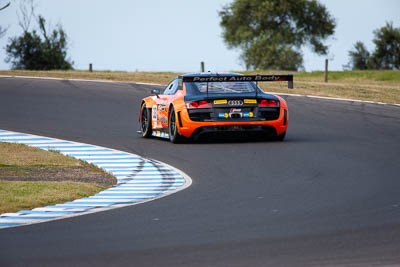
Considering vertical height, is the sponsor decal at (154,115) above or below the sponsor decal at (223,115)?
below

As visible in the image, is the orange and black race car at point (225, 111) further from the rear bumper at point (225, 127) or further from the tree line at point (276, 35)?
the tree line at point (276, 35)

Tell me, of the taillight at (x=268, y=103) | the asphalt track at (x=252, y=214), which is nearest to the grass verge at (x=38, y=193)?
the asphalt track at (x=252, y=214)

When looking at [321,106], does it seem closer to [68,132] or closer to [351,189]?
[68,132]

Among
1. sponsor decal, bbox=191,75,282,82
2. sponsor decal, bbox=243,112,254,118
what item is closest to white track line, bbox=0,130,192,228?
sponsor decal, bbox=191,75,282,82

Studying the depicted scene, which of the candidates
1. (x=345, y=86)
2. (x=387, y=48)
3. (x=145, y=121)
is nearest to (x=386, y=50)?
(x=387, y=48)

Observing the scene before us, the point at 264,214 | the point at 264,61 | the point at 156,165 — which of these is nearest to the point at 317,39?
the point at 264,61

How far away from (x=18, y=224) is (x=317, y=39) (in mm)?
68743

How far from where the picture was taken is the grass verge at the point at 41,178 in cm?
948

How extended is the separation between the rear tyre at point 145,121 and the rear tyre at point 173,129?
1231mm

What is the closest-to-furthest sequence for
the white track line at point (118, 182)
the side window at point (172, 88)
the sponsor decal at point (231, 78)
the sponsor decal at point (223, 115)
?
the white track line at point (118, 182)
the sponsor decal at point (231, 78)
the sponsor decal at point (223, 115)
the side window at point (172, 88)

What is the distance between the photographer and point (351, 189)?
9.89m

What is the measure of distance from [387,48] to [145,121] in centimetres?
6305

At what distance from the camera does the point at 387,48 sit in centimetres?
7775

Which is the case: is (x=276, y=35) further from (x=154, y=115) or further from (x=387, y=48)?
(x=154, y=115)
